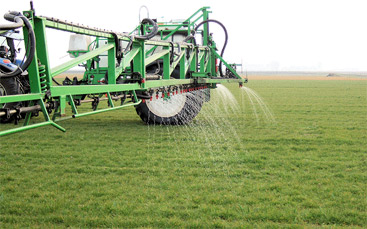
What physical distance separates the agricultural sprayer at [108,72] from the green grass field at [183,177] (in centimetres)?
82

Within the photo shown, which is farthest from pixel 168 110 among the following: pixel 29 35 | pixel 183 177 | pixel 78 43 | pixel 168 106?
pixel 29 35

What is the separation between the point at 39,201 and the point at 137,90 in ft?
6.92

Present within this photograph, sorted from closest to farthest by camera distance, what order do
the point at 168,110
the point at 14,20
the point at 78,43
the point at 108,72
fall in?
the point at 14,20
the point at 108,72
the point at 78,43
the point at 168,110

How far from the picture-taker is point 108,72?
4.72 meters

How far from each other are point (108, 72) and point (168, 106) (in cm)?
418

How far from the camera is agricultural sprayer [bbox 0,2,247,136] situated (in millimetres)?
3318

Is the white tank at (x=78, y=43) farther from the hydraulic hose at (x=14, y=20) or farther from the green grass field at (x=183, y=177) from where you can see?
the hydraulic hose at (x=14, y=20)

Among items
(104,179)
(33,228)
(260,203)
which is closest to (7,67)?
(104,179)

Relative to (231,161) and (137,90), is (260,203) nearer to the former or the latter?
(231,161)

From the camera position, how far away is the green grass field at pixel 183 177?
365 centimetres

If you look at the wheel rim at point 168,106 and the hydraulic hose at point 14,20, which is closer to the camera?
the hydraulic hose at point 14,20

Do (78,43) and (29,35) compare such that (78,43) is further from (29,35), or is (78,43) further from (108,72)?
(29,35)

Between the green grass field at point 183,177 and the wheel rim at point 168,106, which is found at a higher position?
the wheel rim at point 168,106

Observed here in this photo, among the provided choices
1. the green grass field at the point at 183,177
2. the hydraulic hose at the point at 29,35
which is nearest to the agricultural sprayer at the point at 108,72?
the hydraulic hose at the point at 29,35
